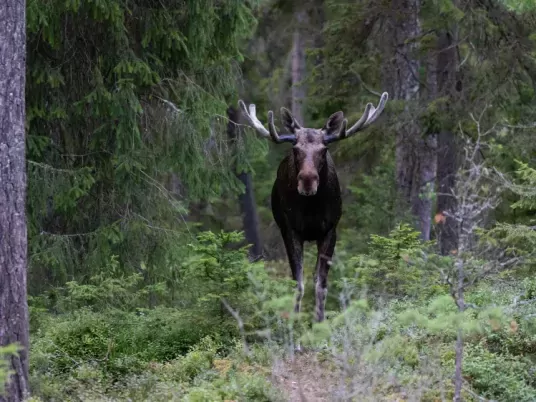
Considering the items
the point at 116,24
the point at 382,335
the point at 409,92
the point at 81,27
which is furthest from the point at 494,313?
the point at 409,92

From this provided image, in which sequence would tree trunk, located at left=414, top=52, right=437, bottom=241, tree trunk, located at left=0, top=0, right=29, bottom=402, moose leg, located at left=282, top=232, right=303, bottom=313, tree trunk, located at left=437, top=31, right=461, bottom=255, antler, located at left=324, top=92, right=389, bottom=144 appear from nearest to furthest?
tree trunk, located at left=0, top=0, right=29, bottom=402 < antler, located at left=324, top=92, right=389, bottom=144 < moose leg, located at left=282, top=232, right=303, bottom=313 < tree trunk, located at left=437, top=31, right=461, bottom=255 < tree trunk, located at left=414, top=52, right=437, bottom=241

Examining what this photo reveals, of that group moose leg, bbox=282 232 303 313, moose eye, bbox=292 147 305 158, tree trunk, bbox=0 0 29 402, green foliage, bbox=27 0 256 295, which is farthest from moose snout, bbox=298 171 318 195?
green foliage, bbox=27 0 256 295

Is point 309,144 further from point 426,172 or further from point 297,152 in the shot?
point 426,172

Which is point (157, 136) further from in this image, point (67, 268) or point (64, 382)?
point (64, 382)

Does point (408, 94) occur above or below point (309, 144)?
above

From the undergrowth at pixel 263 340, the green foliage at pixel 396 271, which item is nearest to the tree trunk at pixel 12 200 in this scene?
the undergrowth at pixel 263 340

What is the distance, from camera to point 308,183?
1109cm

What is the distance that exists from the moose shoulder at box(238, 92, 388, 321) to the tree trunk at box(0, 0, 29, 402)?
3654 mm

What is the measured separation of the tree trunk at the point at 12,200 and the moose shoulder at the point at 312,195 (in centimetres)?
365

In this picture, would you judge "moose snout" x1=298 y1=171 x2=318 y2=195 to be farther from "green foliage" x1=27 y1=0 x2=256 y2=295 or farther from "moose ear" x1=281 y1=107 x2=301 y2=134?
"green foliage" x1=27 y1=0 x2=256 y2=295

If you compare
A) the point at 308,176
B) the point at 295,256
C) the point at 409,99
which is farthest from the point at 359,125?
the point at 409,99

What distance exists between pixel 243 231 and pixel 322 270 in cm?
143

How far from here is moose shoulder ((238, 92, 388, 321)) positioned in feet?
38.1

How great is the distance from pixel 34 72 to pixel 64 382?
5821 mm
